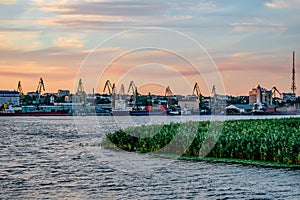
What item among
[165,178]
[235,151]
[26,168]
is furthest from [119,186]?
[235,151]

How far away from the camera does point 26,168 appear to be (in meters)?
46.1

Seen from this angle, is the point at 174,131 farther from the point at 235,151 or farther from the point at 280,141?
the point at 280,141

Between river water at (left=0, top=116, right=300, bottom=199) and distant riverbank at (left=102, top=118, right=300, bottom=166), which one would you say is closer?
river water at (left=0, top=116, right=300, bottom=199)

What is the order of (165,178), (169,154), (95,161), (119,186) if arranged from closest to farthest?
(119,186) < (165,178) < (95,161) < (169,154)

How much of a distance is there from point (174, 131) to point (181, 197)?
76.0 ft

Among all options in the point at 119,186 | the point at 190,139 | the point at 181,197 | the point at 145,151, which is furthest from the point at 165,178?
the point at 145,151

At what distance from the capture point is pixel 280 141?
46.5m

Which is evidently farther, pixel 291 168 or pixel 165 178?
pixel 291 168

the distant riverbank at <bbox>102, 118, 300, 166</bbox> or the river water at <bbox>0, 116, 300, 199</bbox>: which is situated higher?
the distant riverbank at <bbox>102, 118, 300, 166</bbox>

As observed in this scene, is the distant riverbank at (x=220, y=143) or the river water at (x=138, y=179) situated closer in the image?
the river water at (x=138, y=179)

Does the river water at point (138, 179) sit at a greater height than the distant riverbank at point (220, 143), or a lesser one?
lesser

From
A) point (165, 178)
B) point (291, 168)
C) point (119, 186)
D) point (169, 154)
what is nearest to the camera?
point (119, 186)

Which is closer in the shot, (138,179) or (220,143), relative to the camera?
(138,179)

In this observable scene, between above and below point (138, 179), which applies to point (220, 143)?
above
